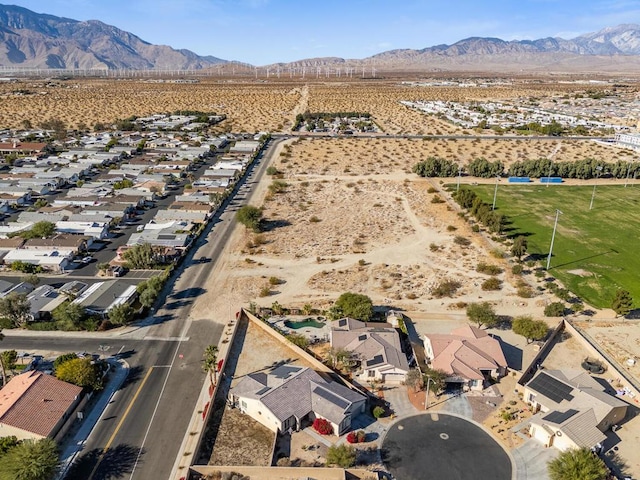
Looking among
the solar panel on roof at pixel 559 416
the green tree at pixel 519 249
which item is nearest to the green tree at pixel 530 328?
the solar panel on roof at pixel 559 416

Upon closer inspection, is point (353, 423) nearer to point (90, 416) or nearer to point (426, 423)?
point (426, 423)

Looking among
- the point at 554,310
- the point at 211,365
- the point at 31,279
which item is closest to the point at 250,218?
the point at 31,279

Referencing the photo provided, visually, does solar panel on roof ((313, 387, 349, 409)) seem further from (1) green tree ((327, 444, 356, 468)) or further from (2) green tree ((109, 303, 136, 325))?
(2) green tree ((109, 303, 136, 325))

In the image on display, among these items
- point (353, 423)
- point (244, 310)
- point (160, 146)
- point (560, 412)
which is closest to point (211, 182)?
point (160, 146)

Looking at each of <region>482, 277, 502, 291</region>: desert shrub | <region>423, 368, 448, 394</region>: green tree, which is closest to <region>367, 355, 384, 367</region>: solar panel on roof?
<region>423, 368, 448, 394</region>: green tree

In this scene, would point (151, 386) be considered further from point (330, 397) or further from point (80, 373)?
point (330, 397)

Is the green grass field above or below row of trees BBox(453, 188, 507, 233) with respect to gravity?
below
